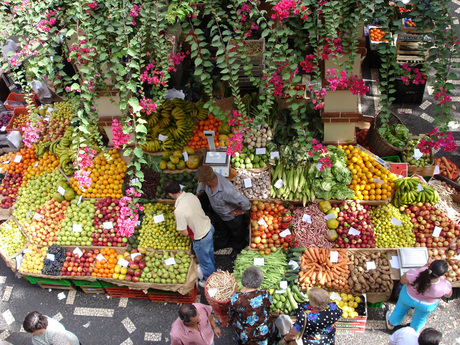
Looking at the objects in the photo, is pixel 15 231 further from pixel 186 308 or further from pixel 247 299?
pixel 247 299

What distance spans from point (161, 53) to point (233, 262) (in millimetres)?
3172

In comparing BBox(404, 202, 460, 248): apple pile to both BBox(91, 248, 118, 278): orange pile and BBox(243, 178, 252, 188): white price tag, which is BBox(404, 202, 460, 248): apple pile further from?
BBox(91, 248, 118, 278): orange pile

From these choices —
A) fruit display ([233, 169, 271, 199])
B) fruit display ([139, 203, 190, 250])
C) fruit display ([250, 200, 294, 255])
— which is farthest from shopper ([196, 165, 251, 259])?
fruit display ([139, 203, 190, 250])

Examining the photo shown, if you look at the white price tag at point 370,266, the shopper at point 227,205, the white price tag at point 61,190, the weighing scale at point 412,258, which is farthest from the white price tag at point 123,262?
the weighing scale at point 412,258

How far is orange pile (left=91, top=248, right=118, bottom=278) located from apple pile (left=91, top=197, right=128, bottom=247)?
0.13m

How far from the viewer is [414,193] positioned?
17.4 feet

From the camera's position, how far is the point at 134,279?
5105 mm

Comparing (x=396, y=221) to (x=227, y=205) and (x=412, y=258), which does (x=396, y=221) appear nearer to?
(x=412, y=258)

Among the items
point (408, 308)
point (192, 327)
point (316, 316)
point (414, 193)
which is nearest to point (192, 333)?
point (192, 327)

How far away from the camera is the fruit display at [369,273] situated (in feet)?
16.0

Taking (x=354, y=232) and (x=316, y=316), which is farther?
(x=354, y=232)

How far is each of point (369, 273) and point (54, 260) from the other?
440 centimetres

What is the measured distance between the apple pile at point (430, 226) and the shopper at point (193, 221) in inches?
112

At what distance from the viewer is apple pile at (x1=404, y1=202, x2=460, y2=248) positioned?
5.07 m
